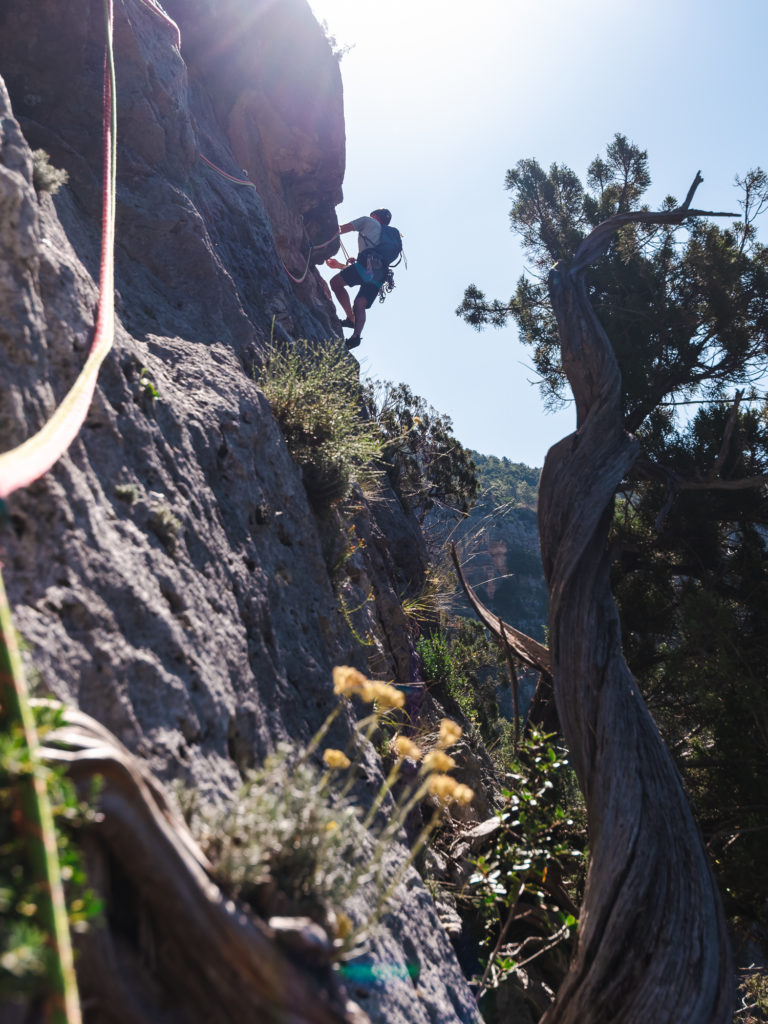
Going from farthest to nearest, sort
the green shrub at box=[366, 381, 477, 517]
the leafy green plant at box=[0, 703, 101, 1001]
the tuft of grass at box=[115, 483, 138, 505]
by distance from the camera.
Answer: the green shrub at box=[366, 381, 477, 517]
the tuft of grass at box=[115, 483, 138, 505]
the leafy green plant at box=[0, 703, 101, 1001]

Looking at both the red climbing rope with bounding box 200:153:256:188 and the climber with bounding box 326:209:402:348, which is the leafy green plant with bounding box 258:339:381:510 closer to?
the red climbing rope with bounding box 200:153:256:188

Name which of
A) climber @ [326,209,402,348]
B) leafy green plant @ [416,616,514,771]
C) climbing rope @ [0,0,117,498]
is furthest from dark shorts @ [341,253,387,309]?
climbing rope @ [0,0,117,498]

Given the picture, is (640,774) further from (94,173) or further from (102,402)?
(94,173)

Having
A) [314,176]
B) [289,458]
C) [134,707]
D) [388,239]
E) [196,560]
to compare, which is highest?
[314,176]

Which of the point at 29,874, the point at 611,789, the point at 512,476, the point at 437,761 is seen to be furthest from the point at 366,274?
the point at 512,476

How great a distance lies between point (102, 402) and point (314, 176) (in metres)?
10.1

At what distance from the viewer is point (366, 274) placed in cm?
999

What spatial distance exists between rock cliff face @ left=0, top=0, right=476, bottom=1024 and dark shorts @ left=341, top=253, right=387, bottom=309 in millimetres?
3371

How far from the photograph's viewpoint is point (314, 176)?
11.3 m

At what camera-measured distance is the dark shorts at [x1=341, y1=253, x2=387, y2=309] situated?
32.7ft

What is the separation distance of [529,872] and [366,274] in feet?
27.3

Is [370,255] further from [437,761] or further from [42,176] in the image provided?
[437,761]

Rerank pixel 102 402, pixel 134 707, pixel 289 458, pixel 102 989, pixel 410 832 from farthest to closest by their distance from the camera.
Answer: pixel 289 458, pixel 410 832, pixel 102 402, pixel 134 707, pixel 102 989

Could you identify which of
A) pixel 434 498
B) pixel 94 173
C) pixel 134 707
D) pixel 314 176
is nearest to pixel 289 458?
pixel 94 173
